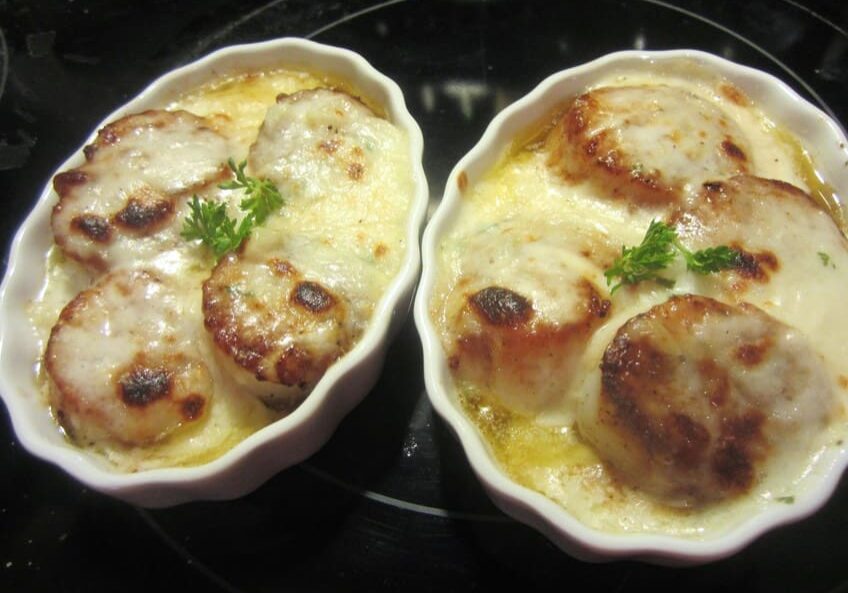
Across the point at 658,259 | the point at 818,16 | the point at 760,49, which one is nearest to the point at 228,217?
the point at 658,259

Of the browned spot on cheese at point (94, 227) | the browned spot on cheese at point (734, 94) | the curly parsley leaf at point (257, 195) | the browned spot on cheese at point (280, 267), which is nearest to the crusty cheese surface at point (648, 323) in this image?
the browned spot on cheese at point (734, 94)

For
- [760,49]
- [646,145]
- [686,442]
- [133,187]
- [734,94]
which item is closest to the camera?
[686,442]

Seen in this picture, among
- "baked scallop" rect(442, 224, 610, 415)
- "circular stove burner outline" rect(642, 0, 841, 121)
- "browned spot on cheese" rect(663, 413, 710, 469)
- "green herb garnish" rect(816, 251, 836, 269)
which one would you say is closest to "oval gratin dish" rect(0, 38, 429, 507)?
"baked scallop" rect(442, 224, 610, 415)

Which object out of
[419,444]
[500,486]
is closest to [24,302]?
[419,444]

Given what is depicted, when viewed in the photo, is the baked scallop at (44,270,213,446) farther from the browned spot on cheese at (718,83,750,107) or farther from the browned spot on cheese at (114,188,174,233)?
the browned spot on cheese at (718,83,750,107)

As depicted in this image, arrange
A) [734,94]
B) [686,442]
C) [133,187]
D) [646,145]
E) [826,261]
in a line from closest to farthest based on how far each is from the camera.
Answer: [686,442], [826,261], [646,145], [133,187], [734,94]

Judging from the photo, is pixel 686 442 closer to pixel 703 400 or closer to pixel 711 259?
pixel 703 400
